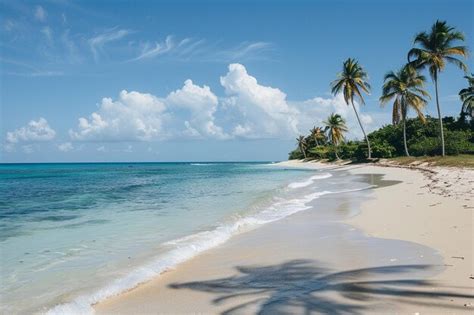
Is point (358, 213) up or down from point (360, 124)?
down

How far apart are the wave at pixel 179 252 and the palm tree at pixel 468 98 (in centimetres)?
4350

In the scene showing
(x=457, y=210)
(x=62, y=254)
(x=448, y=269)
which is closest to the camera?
(x=448, y=269)

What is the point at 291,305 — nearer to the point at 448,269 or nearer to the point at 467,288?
the point at 467,288

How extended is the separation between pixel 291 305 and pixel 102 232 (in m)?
7.68

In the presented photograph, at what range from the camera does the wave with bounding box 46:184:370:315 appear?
16.9ft

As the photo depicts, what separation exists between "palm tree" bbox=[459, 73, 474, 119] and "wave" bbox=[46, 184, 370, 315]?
43.5 metres

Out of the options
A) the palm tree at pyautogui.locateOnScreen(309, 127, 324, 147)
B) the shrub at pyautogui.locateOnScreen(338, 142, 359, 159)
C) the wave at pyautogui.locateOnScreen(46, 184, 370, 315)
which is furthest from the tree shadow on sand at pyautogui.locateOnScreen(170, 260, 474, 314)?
the palm tree at pyautogui.locateOnScreen(309, 127, 324, 147)

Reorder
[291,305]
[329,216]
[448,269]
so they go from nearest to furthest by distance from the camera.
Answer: [291,305]
[448,269]
[329,216]

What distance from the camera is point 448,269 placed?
17.9 ft

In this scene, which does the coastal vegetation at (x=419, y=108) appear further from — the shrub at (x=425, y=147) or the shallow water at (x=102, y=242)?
the shallow water at (x=102, y=242)

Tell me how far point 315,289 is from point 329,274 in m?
0.74

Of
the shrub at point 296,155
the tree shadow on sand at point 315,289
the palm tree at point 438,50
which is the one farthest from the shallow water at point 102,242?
the shrub at point 296,155

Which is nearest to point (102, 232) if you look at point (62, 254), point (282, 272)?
point (62, 254)

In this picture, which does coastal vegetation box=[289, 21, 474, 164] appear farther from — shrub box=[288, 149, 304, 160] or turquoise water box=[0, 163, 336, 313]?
shrub box=[288, 149, 304, 160]
